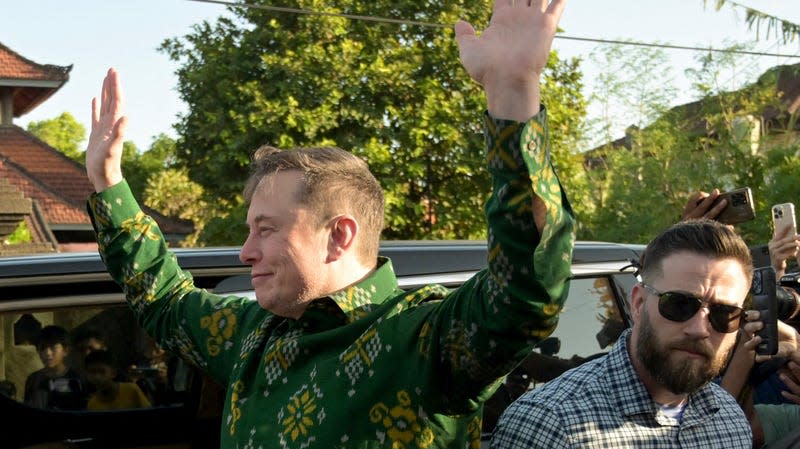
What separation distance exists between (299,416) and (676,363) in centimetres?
106

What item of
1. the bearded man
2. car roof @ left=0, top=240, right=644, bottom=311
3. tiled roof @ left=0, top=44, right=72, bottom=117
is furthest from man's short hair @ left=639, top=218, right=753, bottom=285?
tiled roof @ left=0, top=44, right=72, bottom=117

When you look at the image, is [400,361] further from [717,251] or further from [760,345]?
[760,345]

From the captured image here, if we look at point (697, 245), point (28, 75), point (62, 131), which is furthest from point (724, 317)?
point (62, 131)

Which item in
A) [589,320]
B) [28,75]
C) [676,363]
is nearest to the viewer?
[676,363]

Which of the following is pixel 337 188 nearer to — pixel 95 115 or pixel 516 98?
pixel 516 98

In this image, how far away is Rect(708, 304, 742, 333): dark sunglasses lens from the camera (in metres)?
2.74

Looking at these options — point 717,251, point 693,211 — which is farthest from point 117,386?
point 693,211

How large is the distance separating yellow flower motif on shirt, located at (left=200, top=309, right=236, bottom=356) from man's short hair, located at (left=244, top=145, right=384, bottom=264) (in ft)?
Answer: 1.31

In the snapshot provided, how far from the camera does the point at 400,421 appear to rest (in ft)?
6.60

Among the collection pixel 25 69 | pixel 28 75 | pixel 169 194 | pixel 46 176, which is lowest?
pixel 169 194

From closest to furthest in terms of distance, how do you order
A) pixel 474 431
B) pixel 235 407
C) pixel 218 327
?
1. pixel 474 431
2. pixel 235 407
3. pixel 218 327

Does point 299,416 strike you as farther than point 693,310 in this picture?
No

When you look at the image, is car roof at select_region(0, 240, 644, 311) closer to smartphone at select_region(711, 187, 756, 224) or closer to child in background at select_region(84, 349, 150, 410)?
child in background at select_region(84, 349, 150, 410)

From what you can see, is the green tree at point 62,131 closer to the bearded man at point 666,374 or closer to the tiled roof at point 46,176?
the tiled roof at point 46,176
